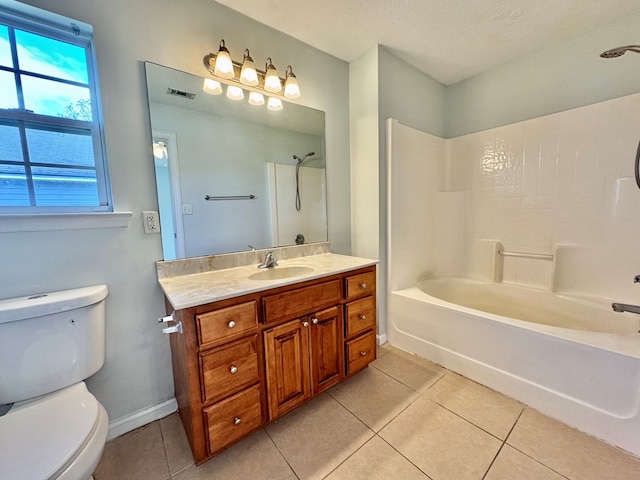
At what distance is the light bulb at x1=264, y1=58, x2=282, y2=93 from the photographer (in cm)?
162

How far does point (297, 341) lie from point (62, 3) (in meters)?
1.90

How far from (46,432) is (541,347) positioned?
7.25 ft

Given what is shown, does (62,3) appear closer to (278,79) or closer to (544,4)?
(278,79)

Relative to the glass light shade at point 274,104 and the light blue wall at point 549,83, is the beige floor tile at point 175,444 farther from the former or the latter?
→ the light blue wall at point 549,83

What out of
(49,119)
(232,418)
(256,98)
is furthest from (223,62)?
(232,418)

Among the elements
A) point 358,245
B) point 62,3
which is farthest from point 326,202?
point 62,3

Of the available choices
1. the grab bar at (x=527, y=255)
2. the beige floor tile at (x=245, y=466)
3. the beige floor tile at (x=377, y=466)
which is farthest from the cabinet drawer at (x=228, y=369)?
the grab bar at (x=527, y=255)

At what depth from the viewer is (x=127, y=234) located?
51.8 inches

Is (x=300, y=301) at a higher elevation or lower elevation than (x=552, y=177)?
lower

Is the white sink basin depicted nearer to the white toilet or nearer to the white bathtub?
the white toilet

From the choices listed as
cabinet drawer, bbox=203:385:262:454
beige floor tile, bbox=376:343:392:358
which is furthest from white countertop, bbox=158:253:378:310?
beige floor tile, bbox=376:343:392:358

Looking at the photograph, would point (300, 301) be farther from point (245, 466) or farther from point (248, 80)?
point (248, 80)

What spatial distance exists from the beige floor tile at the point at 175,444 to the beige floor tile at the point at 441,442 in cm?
96

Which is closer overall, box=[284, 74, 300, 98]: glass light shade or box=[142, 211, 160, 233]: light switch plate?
box=[142, 211, 160, 233]: light switch plate
